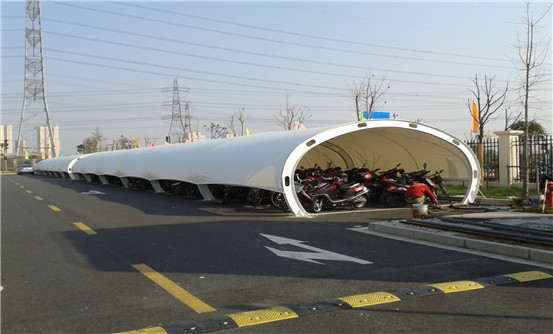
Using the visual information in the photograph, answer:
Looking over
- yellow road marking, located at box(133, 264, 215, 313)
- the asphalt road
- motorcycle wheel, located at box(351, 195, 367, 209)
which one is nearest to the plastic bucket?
the asphalt road

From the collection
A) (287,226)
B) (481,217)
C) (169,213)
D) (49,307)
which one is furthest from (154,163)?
(49,307)

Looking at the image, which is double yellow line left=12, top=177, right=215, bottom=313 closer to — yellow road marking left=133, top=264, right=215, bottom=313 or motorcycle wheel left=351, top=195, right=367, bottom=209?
yellow road marking left=133, top=264, right=215, bottom=313

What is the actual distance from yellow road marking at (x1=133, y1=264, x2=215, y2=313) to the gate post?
14.6m

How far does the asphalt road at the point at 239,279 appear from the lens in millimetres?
4488

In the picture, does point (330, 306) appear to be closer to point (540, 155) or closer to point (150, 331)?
point (150, 331)

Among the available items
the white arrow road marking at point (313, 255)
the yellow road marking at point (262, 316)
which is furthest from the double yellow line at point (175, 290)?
the white arrow road marking at point (313, 255)

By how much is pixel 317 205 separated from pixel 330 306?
27.4 feet

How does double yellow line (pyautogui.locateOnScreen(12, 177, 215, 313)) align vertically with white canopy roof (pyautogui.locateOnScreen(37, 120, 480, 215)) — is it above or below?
below

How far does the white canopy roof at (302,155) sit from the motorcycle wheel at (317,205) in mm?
902

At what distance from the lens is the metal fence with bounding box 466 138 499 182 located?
17906 millimetres

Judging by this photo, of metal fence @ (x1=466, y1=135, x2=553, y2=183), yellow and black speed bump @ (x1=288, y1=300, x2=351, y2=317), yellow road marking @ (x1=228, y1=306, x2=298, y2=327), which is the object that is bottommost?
yellow road marking @ (x1=228, y1=306, x2=298, y2=327)

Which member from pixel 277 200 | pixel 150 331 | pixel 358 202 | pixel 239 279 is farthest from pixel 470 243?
pixel 277 200

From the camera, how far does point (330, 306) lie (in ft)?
16.0

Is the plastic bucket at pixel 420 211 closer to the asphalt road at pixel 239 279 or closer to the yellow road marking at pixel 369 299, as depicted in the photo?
the asphalt road at pixel 239 279
